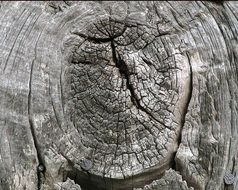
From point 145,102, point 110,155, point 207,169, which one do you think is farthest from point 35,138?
point 207,169

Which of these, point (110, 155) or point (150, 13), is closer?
point (110, 155)

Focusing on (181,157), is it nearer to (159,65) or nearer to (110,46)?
(159,65)

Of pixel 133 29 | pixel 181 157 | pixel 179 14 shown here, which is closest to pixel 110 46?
pixel 133 29

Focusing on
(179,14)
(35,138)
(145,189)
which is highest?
(179,14)

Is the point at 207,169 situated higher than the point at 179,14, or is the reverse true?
the point at 179,14

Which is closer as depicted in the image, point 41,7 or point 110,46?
point 110,46

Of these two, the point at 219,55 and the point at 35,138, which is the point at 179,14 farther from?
the point at 35,138
